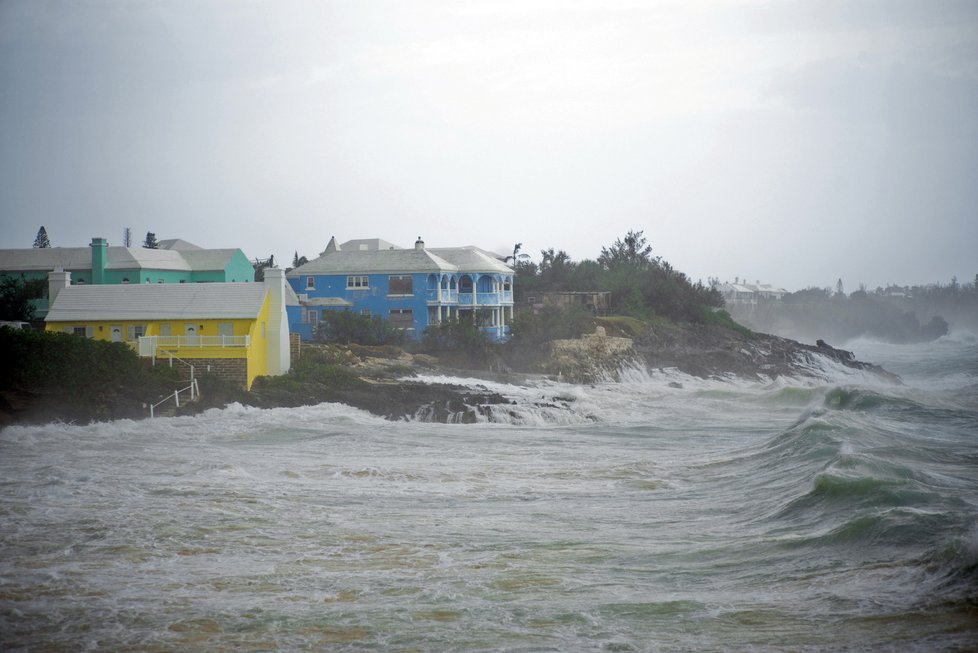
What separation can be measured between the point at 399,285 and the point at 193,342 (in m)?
13.6

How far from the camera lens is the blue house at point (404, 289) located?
38.2 meters

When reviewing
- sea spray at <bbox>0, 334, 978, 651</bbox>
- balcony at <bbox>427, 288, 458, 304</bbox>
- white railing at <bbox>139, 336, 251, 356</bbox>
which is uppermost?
balcony at <bbox>427, 288, 458, 304</bbox>

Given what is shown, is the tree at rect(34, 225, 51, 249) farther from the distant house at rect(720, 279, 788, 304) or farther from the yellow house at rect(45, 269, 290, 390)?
the distant house at rect(720, 279, 788, 304)

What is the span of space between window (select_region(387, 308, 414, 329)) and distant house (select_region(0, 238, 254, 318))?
6.57 metres

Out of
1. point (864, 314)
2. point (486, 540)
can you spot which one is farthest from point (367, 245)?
point (864, 314)

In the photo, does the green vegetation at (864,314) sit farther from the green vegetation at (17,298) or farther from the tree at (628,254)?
the green vegetation at (17,298)

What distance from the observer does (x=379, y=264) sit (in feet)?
129

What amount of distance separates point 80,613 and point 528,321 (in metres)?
29.7

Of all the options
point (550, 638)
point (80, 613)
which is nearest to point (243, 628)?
point (80, 613)

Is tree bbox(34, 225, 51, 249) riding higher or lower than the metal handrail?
higher

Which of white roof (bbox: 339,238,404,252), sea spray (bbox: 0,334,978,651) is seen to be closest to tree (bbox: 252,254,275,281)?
white roof (bbox: 339,238,404,252)

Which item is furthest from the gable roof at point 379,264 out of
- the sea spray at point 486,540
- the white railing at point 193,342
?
the sea spray at point 486,540

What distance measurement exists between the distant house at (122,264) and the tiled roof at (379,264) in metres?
3.12

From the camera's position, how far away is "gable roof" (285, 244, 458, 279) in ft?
127
